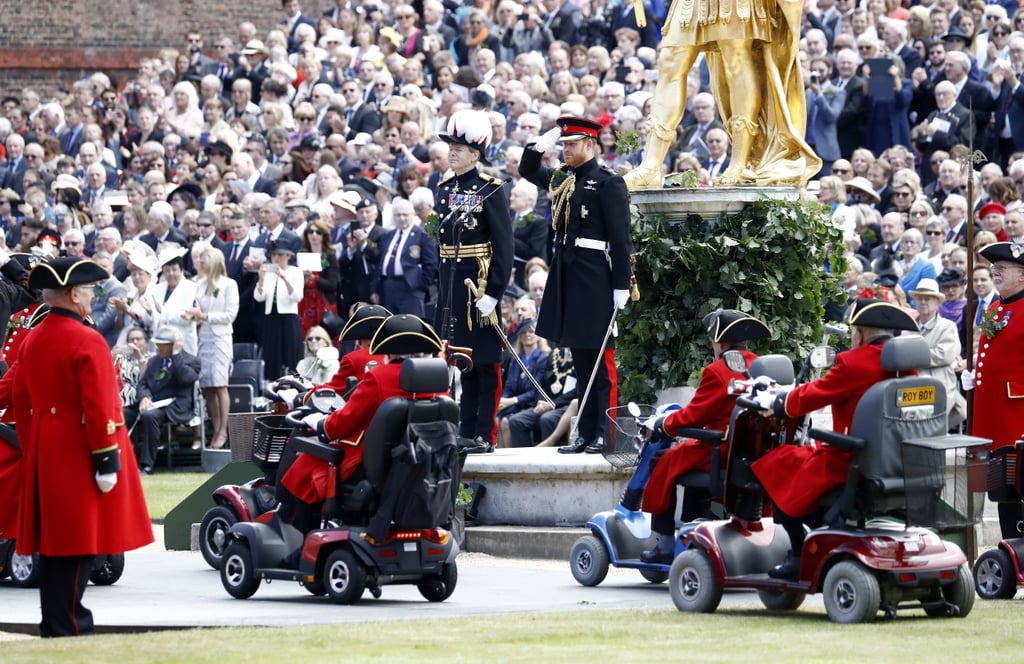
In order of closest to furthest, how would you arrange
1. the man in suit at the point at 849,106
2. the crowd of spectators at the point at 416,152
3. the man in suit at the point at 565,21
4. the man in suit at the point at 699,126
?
the crowd of spectators at the point at 416,152, the man in suit at the point at 699,126, the man in suit at the point at 849,106, the man in suit at the point at 565,21

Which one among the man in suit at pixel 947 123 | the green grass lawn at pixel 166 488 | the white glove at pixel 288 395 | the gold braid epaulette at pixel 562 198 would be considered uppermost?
the man in suit at pixel 947 123

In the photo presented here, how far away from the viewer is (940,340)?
49.5 feet

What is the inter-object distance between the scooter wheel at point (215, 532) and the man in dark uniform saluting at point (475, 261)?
6.76 ft

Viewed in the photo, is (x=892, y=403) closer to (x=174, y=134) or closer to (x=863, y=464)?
(x=863, y=464)

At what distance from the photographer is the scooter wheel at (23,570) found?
12492mm

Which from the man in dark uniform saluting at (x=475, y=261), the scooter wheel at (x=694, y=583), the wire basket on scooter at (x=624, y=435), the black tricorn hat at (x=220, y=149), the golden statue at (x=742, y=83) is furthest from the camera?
the black tricorn hat at (x=220, y=149)

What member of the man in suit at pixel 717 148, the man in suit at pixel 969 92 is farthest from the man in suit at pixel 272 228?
the man in suit at pixel 969 92

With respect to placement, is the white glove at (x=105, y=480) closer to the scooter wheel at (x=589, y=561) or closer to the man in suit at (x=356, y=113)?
the scooter wheel at (x=589, y=561)

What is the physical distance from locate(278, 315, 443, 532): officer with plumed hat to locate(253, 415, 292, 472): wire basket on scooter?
0.58 meters

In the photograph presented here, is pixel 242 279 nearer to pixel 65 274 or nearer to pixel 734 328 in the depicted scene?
pixel 734 328

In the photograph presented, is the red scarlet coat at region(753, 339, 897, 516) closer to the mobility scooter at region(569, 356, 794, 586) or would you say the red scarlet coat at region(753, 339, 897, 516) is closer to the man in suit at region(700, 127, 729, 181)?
the mobility scooter at region(569, 356, 794, 586)

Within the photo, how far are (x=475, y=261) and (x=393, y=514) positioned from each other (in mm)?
3561

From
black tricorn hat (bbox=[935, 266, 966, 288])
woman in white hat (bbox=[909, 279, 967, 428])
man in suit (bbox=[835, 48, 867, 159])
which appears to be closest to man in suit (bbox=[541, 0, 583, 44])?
man in suit (bbox=[835, 48, 867, 159])

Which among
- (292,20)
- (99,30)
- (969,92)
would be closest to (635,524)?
(969,92)
